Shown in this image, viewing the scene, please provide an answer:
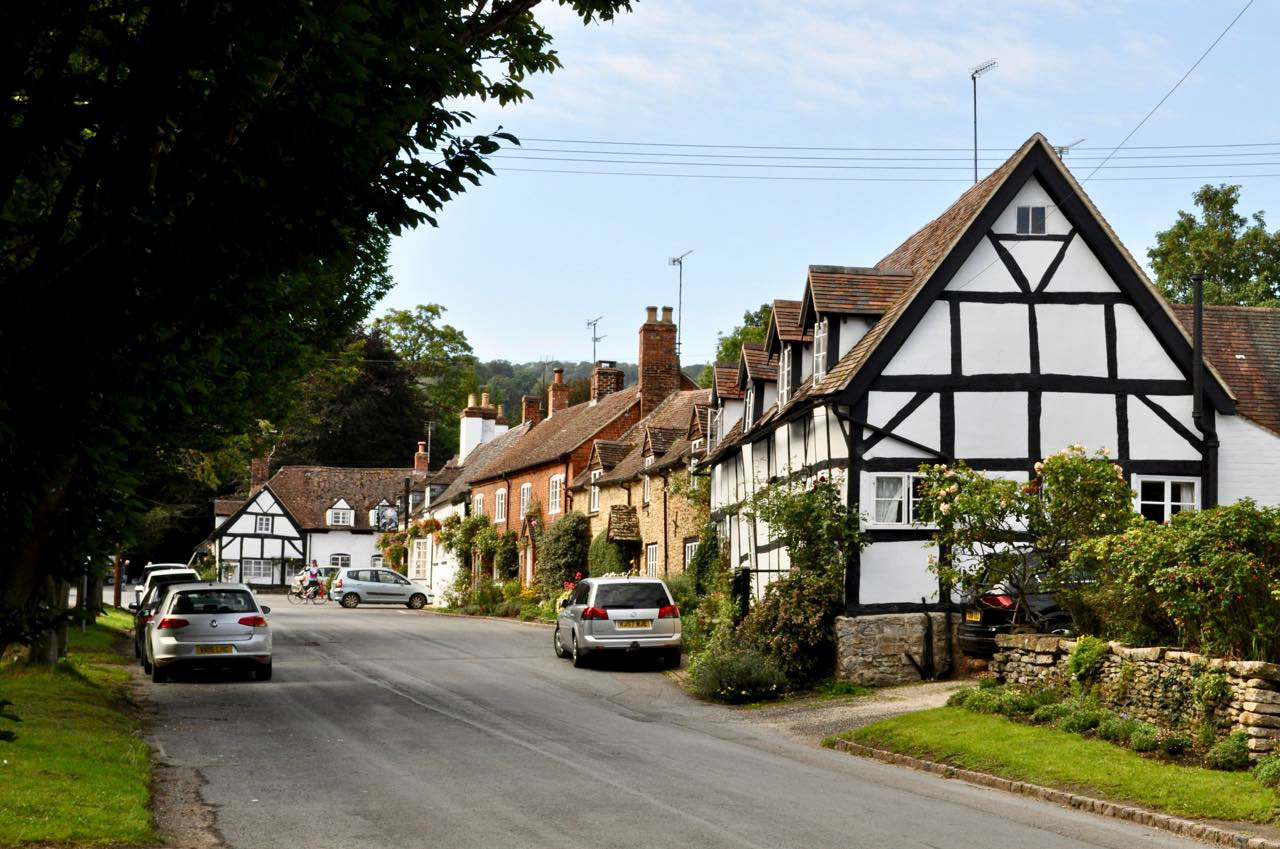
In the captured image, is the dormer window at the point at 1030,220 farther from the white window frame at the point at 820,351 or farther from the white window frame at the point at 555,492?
the white window frame at the point at 555,492

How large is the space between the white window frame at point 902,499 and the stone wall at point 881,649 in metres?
1.56

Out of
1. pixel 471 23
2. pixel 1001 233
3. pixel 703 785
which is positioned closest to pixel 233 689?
pixel 703 785

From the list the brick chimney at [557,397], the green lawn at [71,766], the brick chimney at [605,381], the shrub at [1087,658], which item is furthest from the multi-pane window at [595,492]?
the shrub at [1087,658]

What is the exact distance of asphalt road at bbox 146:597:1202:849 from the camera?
10.2m

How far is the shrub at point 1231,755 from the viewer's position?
1252cm

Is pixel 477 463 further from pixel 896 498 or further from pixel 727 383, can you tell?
pixel 896 498

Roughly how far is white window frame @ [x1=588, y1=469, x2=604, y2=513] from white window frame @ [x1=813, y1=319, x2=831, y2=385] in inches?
810

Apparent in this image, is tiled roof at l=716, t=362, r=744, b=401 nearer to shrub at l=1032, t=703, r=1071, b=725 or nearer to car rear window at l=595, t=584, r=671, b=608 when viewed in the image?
car rear window at l=595, t=584, r=671, b=608

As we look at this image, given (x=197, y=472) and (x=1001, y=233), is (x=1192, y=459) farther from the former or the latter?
(x=197, y=472)

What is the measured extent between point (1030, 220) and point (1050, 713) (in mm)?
10590

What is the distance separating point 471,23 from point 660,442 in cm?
2810

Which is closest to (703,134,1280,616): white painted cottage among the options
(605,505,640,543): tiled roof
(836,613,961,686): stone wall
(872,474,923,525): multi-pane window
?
(872,474,923,525): multi-pane window

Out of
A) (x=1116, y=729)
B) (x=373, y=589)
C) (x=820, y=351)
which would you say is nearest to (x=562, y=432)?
(x=373, y=589)

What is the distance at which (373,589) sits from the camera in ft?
185
